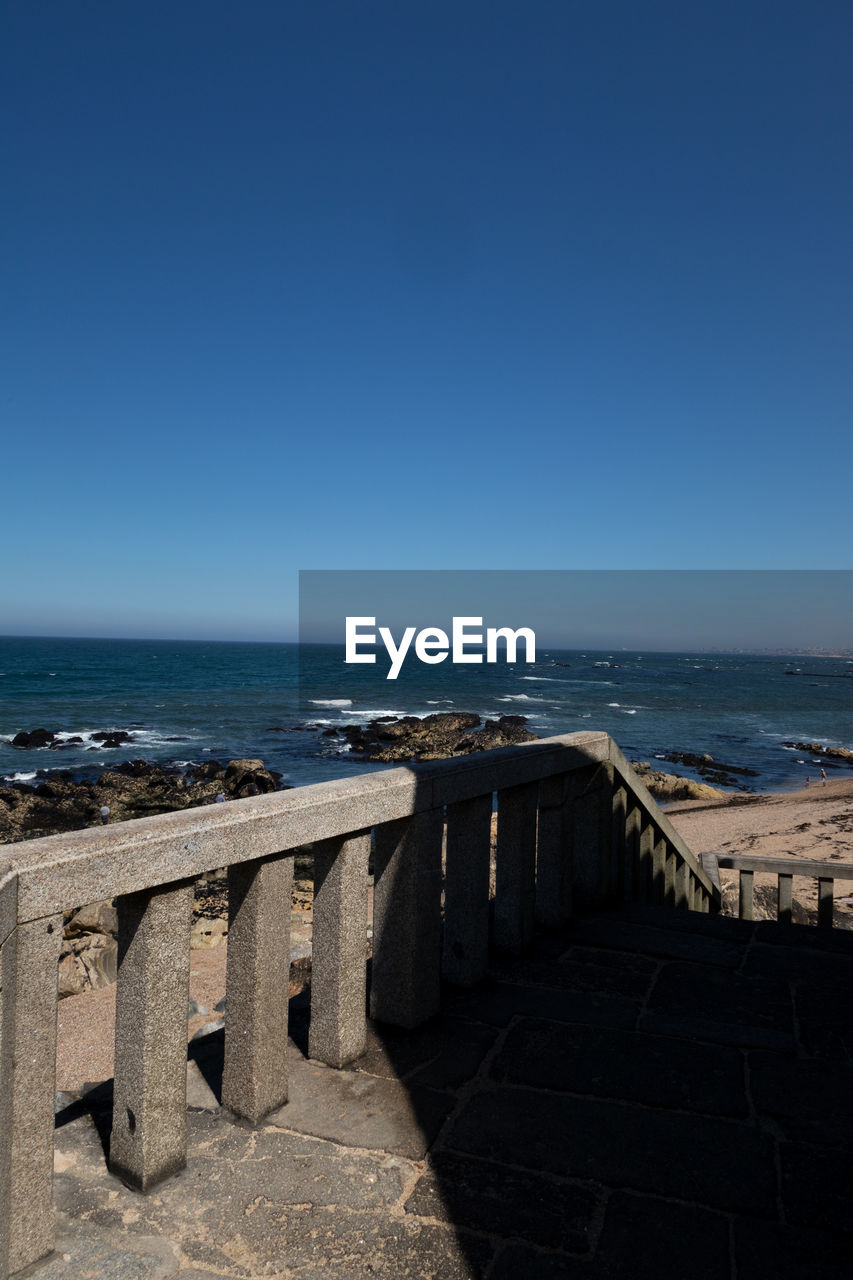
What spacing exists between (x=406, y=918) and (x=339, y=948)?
13.9 inches

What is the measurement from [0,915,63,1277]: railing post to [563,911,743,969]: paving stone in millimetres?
2915

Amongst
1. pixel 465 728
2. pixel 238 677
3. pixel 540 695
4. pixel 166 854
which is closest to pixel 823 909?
pixel 166 854

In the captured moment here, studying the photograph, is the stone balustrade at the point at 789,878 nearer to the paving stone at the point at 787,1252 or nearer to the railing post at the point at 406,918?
the railing post at the point at 406,918

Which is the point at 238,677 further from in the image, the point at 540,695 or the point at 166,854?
the point at 166,854

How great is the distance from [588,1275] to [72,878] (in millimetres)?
1546

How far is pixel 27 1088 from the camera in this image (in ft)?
5.56

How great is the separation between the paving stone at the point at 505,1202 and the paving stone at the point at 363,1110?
142mm

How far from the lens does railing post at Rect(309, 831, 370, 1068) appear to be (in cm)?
262

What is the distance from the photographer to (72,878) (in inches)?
68.4

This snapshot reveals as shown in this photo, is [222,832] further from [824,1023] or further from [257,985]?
[824,1023]

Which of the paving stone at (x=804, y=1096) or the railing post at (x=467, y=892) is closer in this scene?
the paving stone at (x=804, y=1096)

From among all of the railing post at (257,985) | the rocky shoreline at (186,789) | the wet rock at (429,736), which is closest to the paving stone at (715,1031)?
the railing post at (257,985)

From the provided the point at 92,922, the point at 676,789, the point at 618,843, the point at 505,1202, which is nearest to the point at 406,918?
the point at 505,1202

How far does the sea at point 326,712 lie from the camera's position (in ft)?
104
